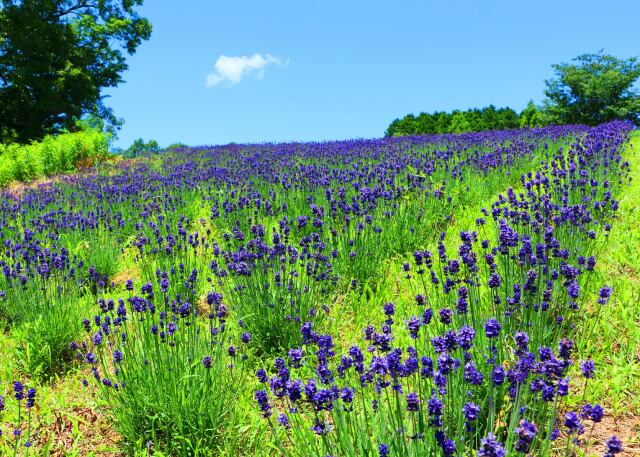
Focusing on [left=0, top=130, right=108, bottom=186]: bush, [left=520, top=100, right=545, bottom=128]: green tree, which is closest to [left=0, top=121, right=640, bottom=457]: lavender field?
[left=0, top=130, right=108, bottom=186]: bush

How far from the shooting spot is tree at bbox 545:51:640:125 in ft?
83.4

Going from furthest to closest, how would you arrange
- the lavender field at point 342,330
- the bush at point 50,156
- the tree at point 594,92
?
1. the tree at point 594,92
2. the bush at point 50,156
3. the lavender field at point 342,330

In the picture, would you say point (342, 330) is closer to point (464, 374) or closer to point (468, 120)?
point (464, 374)

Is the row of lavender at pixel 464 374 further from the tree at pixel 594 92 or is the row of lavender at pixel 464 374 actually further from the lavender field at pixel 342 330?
the tree at pixel 594 92

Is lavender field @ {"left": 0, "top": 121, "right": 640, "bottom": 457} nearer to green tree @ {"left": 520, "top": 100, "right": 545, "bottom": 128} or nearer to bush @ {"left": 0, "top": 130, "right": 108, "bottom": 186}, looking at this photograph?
bush @ {"left": 0, "top": 130, "right": 108, "bottom": 186}

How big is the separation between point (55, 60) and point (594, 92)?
29.2 metres

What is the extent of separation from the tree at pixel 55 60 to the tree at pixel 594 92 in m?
24.0

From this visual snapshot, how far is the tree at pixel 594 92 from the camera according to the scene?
83.4 ft

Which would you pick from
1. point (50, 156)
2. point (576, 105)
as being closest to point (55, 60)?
point (50, 156)

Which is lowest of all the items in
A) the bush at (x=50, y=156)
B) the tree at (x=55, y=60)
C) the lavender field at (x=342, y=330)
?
the lavender field at (x=342, y=330)

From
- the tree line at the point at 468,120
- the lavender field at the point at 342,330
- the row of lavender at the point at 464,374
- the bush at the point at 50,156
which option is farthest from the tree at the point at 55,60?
the row of lavender at the point at 464,374

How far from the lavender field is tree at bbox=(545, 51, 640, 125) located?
21.2 meters

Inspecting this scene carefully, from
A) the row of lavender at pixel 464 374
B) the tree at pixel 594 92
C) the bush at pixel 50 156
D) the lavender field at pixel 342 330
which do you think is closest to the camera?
the row of lavender at pixel 464 374

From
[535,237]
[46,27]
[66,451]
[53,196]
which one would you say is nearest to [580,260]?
[535,237]
